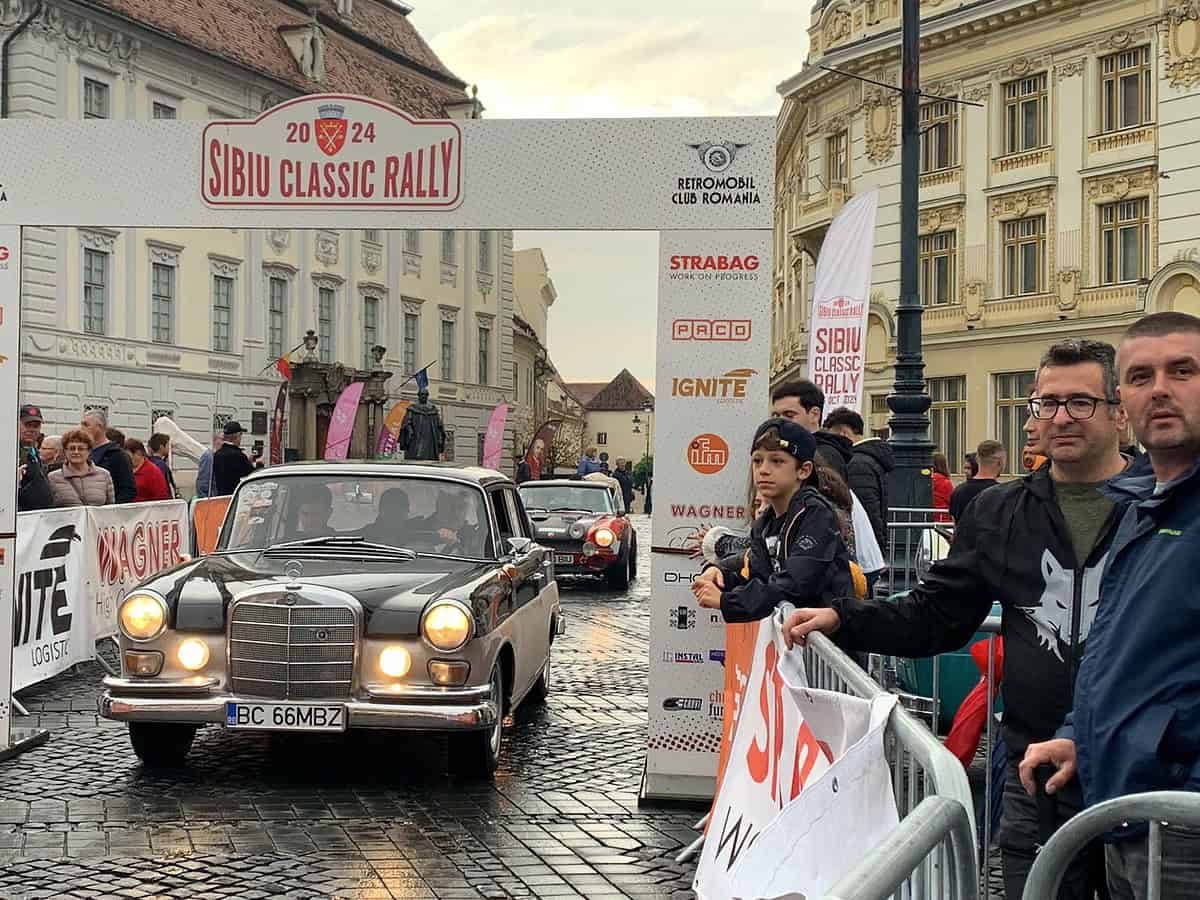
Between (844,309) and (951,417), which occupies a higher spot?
(844,309)

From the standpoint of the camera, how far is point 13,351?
343 inches

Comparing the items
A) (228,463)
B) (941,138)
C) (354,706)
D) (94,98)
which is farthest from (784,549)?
(94,98)

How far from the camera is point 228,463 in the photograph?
19.2 metres

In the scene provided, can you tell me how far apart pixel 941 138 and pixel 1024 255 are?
14.6 feet

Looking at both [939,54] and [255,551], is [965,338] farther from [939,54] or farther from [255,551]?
[255,551]

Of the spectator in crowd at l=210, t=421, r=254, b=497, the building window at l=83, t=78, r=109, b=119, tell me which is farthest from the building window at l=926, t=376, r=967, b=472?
the spectator in crowd at l=210, t=421, r=254, b=497

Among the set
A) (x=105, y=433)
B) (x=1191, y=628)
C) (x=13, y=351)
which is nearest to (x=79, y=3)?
(x=105, y=433)

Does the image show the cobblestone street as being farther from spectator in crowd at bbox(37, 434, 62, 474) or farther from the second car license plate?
spectator in crowd at bbox(37, 434, 62, 474)

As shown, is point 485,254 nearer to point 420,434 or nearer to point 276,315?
point 276,315

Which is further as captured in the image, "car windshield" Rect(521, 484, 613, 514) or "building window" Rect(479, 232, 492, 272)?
"building window" Rect(479, 232, 492, 272)

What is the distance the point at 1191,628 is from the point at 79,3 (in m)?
40.4

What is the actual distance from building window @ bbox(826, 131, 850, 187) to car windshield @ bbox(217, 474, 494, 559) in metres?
34.9

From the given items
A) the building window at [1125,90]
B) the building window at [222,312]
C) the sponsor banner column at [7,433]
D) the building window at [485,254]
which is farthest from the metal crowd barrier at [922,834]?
the building window at [485,254]

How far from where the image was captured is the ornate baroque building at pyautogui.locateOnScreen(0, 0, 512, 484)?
125 feet
